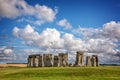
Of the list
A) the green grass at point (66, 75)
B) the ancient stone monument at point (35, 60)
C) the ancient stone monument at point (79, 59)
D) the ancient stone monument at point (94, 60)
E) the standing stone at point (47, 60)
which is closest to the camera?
the green grass at point (66, 75)

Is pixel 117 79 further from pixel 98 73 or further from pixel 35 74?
pixel 35 74

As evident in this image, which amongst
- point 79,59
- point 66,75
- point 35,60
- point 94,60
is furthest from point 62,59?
point 66,75

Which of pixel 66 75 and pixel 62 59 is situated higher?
pixel 62 59

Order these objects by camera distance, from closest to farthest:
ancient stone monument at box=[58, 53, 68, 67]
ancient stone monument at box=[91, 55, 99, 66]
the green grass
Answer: the green grass < ancient stone monument at box=[58, 53, 68, 67] < ancient stone monument at box=[91, 55, 99, 66]

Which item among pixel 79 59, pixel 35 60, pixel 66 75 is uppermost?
pixel 79 59

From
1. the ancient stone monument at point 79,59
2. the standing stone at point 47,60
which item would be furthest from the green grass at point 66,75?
the ancient stone monument at point 79,59

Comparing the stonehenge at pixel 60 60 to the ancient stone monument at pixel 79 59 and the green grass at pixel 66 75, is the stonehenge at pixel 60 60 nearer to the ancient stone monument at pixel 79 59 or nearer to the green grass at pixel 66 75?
the ancient stone monument at pixel 79 59

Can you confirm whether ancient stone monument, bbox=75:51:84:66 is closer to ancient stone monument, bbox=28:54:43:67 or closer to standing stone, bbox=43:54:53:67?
standing stone, bbox=43:54:53:67

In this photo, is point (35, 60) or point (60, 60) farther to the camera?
point (35, 60)

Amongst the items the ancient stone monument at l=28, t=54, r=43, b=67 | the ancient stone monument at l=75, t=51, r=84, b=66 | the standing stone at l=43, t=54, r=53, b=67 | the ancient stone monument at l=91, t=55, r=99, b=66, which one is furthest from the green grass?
the ancient stone monument at l=28, t=54, r=43, b=67

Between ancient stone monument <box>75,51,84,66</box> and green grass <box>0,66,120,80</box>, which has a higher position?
ancient stone monument <box>75,51,84,66</box>

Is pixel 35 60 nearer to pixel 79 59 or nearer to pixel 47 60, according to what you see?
pixel 47 60

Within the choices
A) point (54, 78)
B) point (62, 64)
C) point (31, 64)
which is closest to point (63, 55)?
point (62, 64)

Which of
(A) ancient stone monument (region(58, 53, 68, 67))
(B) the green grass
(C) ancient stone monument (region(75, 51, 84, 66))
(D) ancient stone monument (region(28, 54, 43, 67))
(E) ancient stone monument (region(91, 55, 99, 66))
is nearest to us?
(B) the green grass
